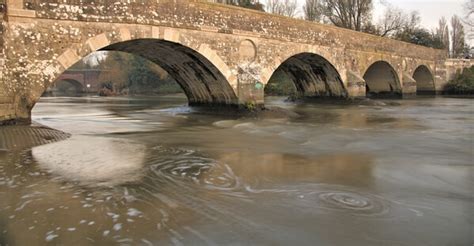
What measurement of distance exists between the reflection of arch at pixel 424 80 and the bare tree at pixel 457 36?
2090cm

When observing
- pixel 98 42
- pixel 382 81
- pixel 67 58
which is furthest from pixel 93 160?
pixel 382 81

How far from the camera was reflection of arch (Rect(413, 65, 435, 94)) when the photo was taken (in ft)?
111

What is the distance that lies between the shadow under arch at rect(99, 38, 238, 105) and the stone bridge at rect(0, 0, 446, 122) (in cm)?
4

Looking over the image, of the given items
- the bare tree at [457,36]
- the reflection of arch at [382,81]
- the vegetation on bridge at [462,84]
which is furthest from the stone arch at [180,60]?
the bare tree at [457,36]

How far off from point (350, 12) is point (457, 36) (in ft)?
98.9

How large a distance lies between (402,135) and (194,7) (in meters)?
7.75

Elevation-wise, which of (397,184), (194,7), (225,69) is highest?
(194,7)

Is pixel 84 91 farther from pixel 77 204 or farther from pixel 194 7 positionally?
pixel 77 204

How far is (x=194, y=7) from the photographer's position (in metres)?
13.7

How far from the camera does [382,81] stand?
29.8 metres

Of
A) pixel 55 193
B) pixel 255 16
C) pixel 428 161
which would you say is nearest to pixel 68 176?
pixel 55 193

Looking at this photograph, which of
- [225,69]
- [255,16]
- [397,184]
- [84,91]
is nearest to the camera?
[397,184]

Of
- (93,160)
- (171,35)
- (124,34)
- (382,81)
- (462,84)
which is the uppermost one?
(171,35)

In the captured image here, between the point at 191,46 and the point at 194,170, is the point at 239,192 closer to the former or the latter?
the point at 194,170
